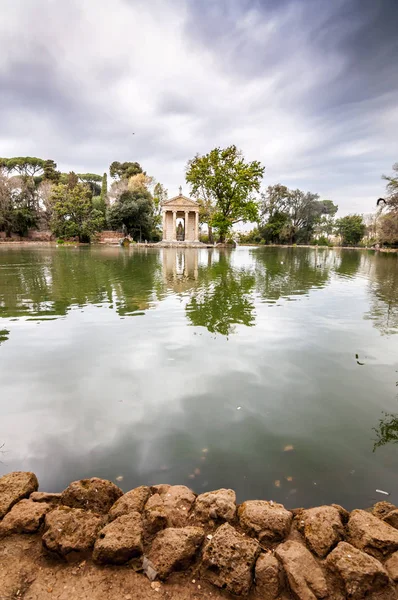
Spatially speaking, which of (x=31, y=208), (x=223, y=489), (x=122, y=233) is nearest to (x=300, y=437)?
(x=223, y=489)

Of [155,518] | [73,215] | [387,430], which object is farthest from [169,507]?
[73,215]

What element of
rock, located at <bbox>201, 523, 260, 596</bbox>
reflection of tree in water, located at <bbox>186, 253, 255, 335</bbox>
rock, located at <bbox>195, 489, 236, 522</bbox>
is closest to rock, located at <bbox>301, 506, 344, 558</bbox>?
rock, located at <bbox>201, 523, 260, 596</bbox>

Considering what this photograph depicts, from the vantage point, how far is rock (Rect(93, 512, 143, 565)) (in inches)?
77.7

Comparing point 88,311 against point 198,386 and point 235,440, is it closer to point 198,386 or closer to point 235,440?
point 198,386

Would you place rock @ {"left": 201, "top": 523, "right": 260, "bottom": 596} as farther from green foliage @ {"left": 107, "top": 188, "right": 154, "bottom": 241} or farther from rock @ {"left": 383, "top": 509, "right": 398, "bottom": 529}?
green foliage @ {"left": 107, "top": 188, "right": 154, "bottom": 241}

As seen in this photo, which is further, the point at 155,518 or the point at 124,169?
the point at 124,169

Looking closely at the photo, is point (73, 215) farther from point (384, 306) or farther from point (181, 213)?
point (384, 306)

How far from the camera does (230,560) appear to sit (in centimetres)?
194

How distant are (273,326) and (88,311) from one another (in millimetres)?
4805

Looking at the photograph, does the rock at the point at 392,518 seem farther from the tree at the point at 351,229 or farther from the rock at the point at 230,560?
the tree at the point at 351,229

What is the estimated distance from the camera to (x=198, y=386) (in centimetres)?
437

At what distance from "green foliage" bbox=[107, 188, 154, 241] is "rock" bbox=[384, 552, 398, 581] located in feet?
187

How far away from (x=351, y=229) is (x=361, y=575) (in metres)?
81.5

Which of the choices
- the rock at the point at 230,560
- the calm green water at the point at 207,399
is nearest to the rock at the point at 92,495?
the calm green water at the point at 207,399
